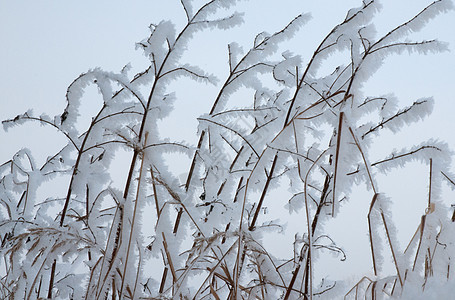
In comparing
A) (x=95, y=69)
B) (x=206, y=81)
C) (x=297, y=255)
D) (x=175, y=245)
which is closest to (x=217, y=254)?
(x=175, y=245)

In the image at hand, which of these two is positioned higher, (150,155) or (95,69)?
(95,69)

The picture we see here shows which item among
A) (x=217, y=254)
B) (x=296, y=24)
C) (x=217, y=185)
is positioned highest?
(x=296, y=24)

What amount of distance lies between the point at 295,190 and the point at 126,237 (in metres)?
0.82

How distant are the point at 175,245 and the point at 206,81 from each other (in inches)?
23.5

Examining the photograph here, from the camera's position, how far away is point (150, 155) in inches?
44.5

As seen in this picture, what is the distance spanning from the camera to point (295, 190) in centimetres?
162

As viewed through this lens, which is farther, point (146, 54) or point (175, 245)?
point (146, 54)

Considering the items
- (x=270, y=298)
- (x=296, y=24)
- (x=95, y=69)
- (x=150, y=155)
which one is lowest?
(x=270, y=298)

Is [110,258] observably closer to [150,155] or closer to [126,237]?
[126,237]

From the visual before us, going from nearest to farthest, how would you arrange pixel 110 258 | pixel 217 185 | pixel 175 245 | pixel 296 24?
pixel 110 258 → pixel 175 245 → pixel 217 185 → pixel 296 24

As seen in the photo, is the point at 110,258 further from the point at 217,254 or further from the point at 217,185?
the point at 217,185

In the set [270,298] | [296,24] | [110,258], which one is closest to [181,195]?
[110,258]

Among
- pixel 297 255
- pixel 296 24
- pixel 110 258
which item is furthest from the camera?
pixel 296 24

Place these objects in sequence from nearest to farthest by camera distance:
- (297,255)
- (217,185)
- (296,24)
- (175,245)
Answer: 1. (175,245)
2. (297,255)
3. (217,185)
4. (296,24)
